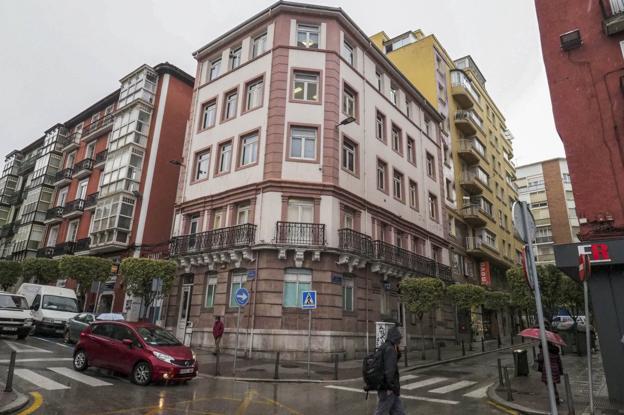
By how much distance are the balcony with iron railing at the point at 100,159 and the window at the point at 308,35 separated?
66.0 ft

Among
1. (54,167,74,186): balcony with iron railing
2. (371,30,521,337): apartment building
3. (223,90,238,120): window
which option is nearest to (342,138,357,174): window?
(223,90,238,120): window

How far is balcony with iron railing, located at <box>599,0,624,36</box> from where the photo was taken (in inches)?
478

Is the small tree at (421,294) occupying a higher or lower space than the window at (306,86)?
lower

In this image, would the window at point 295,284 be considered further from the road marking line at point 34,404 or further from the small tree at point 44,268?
the small tree at point 44,268

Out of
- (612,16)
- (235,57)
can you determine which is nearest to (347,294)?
(612,16)

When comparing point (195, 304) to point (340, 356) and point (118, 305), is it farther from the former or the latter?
point (118, 305)

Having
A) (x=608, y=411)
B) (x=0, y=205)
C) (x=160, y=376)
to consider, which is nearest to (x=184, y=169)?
(x=160, y=376)

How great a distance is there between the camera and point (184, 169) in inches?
990

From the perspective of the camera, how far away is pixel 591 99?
40.3 feet

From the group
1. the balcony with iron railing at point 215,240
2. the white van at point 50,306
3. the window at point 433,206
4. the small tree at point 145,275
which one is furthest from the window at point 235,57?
the window at point 433,206

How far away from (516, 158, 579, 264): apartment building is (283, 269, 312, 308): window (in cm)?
5759

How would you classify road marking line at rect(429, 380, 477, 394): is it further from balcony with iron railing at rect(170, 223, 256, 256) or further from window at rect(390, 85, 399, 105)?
window at rect(390, 85, 399, 105)

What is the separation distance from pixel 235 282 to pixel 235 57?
14710 mm

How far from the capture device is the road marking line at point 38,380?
948cm
